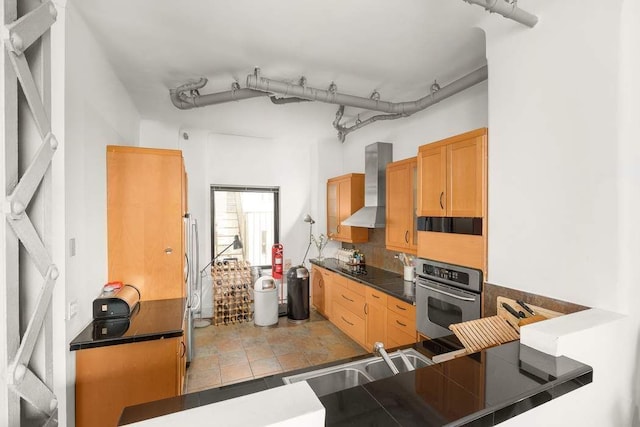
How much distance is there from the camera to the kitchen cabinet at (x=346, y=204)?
445cm

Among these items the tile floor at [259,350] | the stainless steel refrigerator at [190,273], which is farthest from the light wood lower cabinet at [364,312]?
the stainless steel refrigerator at [190,273]

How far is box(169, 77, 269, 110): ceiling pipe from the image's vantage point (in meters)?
2.84

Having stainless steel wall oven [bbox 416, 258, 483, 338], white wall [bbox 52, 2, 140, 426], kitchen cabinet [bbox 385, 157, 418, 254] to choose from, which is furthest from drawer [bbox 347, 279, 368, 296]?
white wall [bbox 52, 2, 140, 426]

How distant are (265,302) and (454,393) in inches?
140

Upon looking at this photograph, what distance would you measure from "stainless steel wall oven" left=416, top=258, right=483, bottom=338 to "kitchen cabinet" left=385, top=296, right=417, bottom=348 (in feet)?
0.47

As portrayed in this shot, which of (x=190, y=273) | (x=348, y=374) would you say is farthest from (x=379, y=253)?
(x=348, y=374)

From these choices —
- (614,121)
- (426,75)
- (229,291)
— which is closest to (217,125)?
(229,291)

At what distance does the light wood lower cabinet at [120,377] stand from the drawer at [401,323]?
2014mm

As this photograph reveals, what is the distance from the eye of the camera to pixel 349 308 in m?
3.93

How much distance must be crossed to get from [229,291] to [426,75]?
12.5ft

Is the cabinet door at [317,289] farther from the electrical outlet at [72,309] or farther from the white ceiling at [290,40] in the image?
the electrical outlet at [72,309]

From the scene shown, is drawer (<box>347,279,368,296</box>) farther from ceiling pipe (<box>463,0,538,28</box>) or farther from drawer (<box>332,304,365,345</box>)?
ceiling pipe (<box>463,0,538,28</box>)

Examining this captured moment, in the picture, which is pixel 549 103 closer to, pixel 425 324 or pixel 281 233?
pixel 425 324

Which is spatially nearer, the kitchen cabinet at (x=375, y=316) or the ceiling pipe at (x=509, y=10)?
the ceiling pipe at (x=509, y=10)
